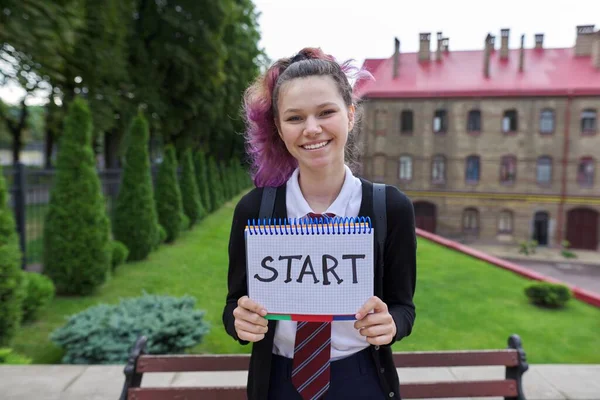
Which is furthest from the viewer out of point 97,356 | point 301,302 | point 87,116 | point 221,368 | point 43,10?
point 87,116

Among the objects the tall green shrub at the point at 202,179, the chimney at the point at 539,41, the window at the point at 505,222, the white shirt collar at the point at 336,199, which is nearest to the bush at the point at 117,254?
the white shirt collar at the point at 336,199

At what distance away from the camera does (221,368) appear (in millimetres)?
3281

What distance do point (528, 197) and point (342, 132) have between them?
30.5 m

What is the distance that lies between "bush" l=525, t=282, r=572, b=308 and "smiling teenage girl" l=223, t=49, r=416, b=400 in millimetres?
7541

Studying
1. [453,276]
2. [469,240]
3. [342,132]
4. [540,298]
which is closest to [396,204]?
[342,132]

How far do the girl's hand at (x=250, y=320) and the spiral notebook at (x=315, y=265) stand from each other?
0.06 m

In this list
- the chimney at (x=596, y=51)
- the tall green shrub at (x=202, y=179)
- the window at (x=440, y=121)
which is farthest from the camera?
the window at (x=440, y=121)

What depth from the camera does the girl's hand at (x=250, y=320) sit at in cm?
158

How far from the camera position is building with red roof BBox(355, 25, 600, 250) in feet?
90.6

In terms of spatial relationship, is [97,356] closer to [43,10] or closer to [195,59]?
[43,10]

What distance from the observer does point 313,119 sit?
5.51 ft

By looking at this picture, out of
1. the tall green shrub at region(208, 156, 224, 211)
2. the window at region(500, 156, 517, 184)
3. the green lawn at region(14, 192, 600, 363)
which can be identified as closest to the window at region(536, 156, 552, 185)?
the window at region(500, 156, 517, 184)

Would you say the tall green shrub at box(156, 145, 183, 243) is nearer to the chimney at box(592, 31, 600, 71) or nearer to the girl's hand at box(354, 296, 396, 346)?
the girl's hand at box(354, 296, 396, 346)

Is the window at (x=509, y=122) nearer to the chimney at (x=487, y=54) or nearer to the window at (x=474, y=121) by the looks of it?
the window at (x=474, y=121)
